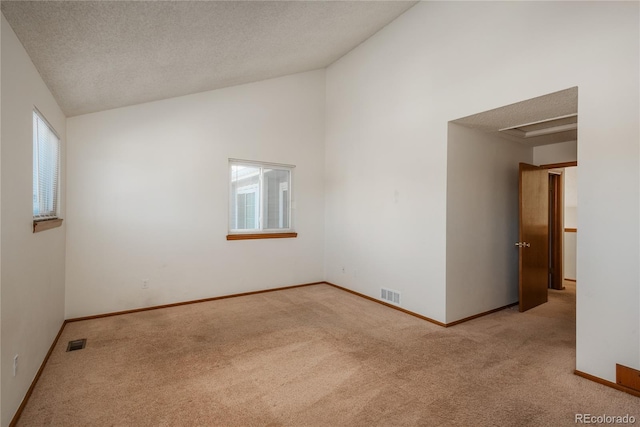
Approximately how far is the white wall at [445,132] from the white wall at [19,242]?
353 centimetres

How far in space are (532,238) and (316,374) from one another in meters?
3.47

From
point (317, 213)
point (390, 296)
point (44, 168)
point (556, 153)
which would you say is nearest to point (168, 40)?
point (44, 168)

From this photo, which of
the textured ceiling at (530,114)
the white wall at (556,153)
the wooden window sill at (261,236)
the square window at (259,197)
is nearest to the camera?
the textured ceiling at (530,114)

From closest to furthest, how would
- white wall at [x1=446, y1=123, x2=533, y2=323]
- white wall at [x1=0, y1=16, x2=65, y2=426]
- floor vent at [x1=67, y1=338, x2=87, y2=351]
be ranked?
white wall at [x1=0, y1=16, x2=65, y2=426] < floor vent at [x1=67, y1=338, x2=87, y2=351] < white wall at [x1=446, y1=123, x2=533, y2=323]

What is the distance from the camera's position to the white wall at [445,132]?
7.30 ft

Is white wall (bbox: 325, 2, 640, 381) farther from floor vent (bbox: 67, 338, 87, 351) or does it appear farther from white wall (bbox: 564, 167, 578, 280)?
white wall (bbox: 564, 167, 578, 280)

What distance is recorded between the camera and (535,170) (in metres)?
4.23

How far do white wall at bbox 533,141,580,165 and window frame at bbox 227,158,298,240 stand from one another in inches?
144

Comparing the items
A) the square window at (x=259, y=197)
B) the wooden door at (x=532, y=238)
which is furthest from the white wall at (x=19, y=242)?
the wooden door at (x=532, y=238)

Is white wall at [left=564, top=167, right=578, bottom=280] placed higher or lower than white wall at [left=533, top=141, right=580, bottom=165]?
lower

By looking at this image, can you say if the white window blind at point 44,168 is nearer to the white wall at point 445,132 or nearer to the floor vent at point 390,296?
the white wall at point 445,132

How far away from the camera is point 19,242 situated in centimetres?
196

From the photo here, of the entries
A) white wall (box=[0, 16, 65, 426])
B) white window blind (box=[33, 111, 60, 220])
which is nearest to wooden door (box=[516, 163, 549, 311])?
white wall (box=[0, 16, 65, 426])

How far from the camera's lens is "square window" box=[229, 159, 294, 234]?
4.75m
